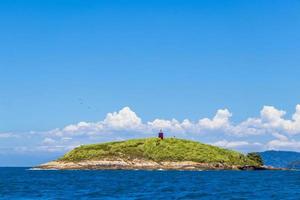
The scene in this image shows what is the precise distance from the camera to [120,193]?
116 m

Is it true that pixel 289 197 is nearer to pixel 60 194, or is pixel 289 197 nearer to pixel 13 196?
pixel 60 194

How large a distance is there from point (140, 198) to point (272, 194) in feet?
84.1

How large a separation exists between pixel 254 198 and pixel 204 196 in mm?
8909

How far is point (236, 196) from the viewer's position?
351ft

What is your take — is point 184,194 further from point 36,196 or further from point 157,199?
point 36,196

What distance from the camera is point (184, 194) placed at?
112 m

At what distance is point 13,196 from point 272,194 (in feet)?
154

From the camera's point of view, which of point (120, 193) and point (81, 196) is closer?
point (81, 196)

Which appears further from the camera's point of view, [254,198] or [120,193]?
[120,193]

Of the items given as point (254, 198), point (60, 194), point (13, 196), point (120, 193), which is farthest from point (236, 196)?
point (13, 196)

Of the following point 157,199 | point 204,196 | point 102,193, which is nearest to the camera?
point 157,199

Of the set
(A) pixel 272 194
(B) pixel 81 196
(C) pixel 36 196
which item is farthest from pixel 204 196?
(C) pixel 36 196

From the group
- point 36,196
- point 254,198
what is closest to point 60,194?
point 36,196

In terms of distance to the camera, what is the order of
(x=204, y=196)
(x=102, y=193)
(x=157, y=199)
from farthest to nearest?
(x=102, y=193), (x=204, y=196), (x=157, y=199)
